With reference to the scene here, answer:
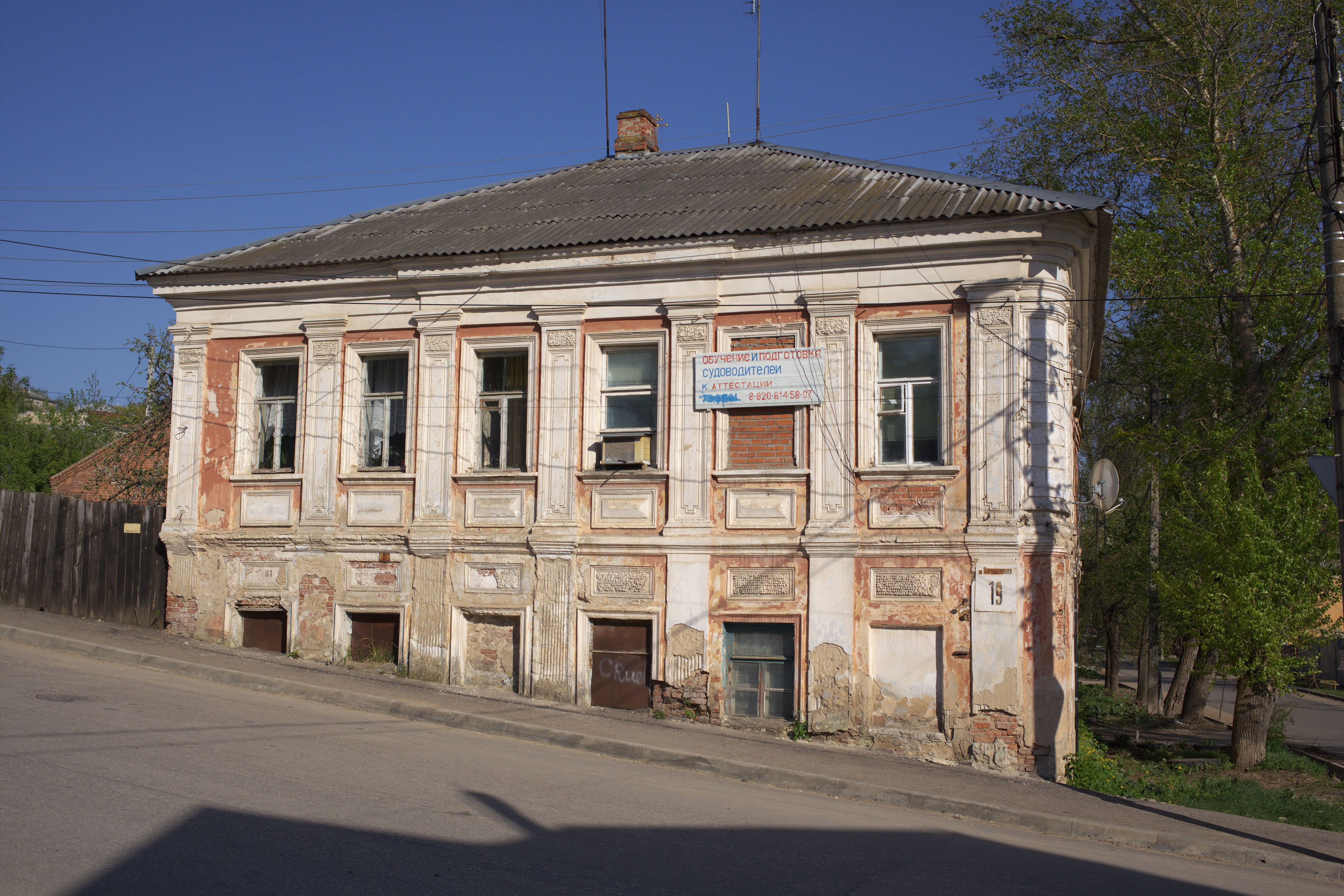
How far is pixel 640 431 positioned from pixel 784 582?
273cm

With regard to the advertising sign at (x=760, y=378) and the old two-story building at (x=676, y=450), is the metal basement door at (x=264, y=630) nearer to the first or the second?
the old two-story building at (x=676, y=450)

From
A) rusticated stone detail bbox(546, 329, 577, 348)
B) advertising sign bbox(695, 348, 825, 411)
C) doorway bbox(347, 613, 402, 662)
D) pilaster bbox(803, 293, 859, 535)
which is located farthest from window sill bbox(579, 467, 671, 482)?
doorway bbox(347, 613, 402, 662)

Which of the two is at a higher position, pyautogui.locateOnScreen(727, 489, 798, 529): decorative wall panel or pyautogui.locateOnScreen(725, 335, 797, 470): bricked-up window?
pyautogui.locateOnScreen(725, 335, 797, 470): bricked-up window

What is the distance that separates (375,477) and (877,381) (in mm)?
6865

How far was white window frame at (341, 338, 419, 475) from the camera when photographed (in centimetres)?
1469

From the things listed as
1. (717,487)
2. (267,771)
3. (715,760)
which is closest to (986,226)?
(717,487)

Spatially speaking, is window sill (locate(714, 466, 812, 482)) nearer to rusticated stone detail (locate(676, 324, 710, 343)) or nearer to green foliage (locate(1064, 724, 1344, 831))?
rusticated stone detail (locate(676, 324, 710, 343))

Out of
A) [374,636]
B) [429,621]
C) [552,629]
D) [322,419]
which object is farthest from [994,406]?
[322,419]

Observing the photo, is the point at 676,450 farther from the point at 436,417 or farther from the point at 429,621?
the point at 429,621

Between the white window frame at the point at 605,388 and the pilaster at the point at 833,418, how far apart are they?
6.28 feet

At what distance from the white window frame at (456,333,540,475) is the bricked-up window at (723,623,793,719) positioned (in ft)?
11.7

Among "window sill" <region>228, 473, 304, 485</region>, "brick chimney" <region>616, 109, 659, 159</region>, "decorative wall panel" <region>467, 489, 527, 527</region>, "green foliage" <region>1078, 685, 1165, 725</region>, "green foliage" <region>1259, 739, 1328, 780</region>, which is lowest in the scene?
"green foliage" <region>1078, 685, 1165, 725</region>

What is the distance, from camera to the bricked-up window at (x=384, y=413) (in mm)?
14875

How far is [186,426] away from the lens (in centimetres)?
1545
